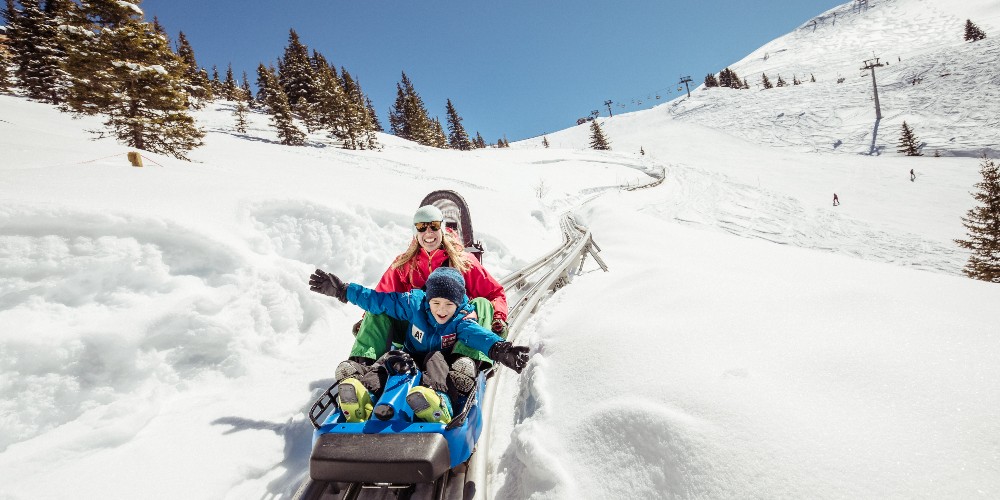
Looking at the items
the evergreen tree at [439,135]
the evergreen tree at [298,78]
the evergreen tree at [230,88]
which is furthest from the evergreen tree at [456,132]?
the evergreen tree at [230,88]

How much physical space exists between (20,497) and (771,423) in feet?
15.5

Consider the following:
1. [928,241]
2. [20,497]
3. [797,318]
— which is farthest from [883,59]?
[20,497]

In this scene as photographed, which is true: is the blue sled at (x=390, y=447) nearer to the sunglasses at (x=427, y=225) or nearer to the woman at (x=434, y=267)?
the woman at (x=434, y=267)

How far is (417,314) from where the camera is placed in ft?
11.7

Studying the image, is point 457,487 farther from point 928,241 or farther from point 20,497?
point 928,241

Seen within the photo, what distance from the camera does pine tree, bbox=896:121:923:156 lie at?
4146cm

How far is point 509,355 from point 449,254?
6.05ft

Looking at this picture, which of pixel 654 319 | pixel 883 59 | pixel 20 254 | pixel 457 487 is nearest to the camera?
pixel 457 487

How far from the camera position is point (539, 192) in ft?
96.5

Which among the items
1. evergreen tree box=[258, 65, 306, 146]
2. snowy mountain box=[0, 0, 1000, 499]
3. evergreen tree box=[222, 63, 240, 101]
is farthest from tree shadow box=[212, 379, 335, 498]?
evergreen tree box=[222, 63, 240, 101]

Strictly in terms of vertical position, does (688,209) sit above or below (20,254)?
below

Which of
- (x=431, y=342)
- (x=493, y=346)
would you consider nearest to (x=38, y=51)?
(x=431, y=342)

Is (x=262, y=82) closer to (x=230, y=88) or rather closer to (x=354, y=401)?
(x=230, y=88)

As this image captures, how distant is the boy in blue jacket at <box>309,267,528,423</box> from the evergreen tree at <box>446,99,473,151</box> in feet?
217
